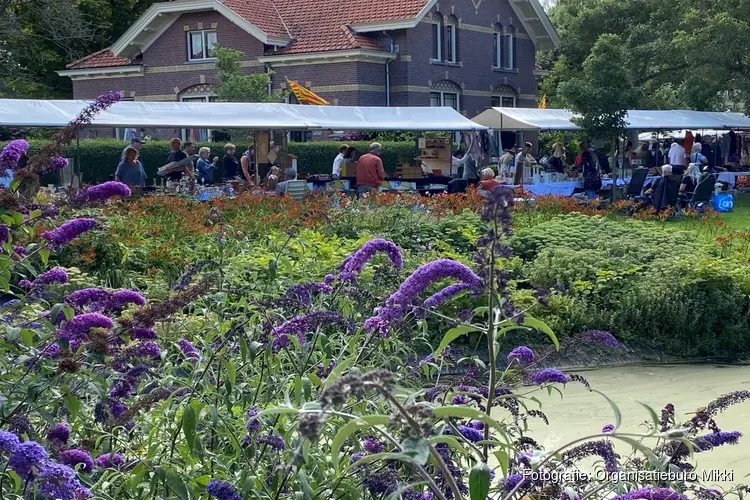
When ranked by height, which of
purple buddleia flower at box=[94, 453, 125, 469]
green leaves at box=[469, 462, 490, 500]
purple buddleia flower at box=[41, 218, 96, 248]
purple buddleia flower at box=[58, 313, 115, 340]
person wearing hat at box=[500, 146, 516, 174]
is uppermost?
purple buddleia flower at box=[41, 218, 96, 248]

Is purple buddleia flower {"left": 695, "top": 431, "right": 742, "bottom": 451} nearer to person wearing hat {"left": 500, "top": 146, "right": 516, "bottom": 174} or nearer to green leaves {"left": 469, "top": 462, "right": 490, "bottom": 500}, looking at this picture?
green leaves {"left": 469, "top": 462, "right": 490, "bottom": 500}

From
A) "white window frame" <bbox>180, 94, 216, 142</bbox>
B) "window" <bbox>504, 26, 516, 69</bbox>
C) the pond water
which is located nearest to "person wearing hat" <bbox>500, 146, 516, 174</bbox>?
"white window frame" <bbox>180, 94, 216, 142</bbox>

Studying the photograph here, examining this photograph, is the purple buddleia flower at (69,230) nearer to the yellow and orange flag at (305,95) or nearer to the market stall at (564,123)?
the market stall at (564,123)

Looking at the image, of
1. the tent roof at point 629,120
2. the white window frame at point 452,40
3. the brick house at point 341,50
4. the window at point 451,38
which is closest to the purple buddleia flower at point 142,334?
the tent roof at point 629,120

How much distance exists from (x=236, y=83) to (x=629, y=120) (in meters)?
10.7

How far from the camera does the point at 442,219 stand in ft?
37.0

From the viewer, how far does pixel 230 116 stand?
18984 millimetres

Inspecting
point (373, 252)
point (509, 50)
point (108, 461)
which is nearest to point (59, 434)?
point (108, 461)

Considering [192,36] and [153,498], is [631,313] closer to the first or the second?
[153,498]

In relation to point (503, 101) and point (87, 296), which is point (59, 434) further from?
point (503, 101)

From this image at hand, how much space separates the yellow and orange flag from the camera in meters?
29.1

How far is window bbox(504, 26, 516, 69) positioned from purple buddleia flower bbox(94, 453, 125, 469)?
35.1 metres

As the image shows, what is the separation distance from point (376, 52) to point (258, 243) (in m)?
22.4

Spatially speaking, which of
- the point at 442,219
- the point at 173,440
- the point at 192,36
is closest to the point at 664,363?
the point at 442,219
